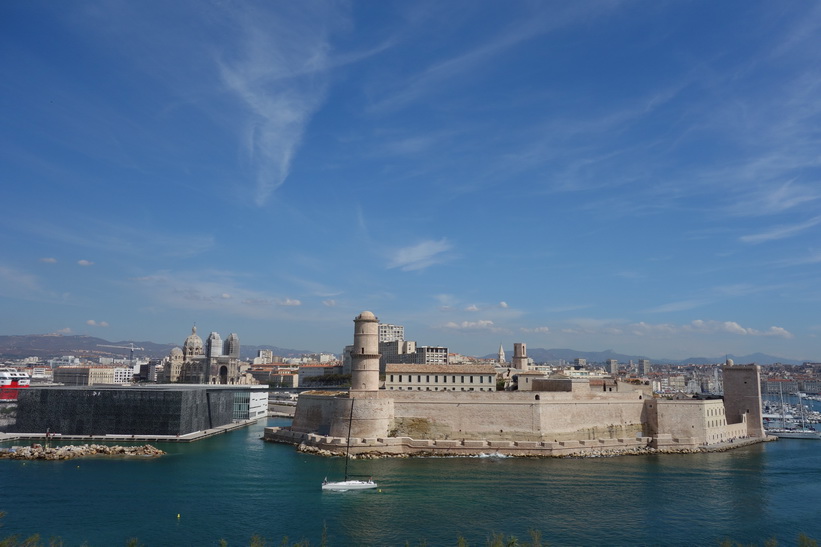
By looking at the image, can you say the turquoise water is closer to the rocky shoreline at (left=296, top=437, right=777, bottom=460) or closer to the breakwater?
the rocky shoreline at (left=296, top=437, right=777, bottom=460)

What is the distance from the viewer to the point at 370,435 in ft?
128

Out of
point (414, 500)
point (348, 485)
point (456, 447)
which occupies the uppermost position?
point (456, 447)

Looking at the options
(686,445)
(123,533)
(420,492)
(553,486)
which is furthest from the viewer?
(686,445)

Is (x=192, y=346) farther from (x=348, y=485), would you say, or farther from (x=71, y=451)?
(x=348, y=485)

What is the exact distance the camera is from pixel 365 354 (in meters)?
41.3

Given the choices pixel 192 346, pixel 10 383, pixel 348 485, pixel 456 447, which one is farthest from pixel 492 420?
pixel 192 346

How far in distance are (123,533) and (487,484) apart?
52.7 feet

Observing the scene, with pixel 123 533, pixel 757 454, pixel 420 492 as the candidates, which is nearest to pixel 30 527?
pixel 123 533

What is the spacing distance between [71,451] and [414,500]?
76.4 ft

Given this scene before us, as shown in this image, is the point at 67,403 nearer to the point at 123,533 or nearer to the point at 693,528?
the point at 123,533

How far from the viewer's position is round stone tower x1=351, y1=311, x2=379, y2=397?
40.9 m

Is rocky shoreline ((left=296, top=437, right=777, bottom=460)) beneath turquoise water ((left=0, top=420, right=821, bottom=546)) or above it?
above

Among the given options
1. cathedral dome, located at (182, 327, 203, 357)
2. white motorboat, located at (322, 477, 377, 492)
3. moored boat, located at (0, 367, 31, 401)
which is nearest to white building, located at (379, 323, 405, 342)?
cathedral dome, located at (182, 327, 203, 357)

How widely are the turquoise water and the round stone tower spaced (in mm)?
5826
